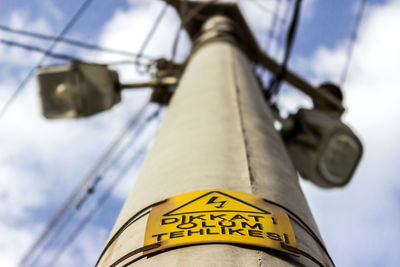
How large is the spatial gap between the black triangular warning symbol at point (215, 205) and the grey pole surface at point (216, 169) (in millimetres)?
126

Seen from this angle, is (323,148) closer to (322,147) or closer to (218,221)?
(322,147)

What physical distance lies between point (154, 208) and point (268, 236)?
50 cm

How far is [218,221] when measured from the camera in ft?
5.15

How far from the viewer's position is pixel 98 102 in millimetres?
4547

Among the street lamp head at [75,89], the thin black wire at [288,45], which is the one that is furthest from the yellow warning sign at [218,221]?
the thin black wire at [288,45]

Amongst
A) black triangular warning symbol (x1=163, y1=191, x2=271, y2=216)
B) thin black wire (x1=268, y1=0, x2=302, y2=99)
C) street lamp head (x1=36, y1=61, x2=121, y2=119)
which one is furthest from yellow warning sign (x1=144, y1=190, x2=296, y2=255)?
thin black wire (x1=268, y1=0, x2=302, y2=99)

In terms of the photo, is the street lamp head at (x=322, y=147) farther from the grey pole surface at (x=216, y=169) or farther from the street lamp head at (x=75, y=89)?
the street lamp head at (x=75, y=89)

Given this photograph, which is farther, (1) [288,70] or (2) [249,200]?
(1) [288,70]

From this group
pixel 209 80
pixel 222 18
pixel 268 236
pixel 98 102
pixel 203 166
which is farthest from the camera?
pixel 222 18

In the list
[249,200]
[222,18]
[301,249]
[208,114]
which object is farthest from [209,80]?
[222,18]

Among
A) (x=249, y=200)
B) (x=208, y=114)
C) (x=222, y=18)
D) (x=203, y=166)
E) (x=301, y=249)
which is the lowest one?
(x=301, y=249)

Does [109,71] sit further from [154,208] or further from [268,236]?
[268,236]

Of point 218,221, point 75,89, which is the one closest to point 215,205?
point 218,221

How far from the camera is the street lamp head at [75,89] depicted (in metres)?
4.00
